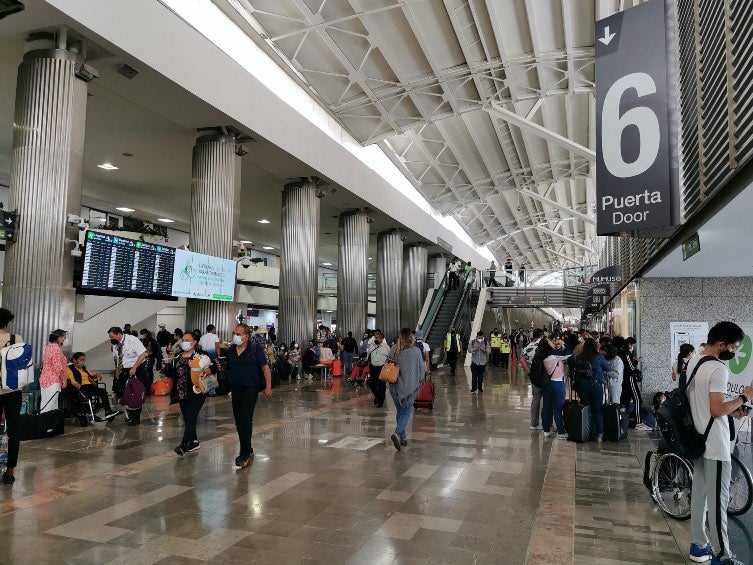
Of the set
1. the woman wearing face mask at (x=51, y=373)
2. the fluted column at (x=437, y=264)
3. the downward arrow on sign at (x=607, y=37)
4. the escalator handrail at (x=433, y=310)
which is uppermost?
the fluted column at (x=437, y=264)

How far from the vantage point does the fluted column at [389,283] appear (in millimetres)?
25875

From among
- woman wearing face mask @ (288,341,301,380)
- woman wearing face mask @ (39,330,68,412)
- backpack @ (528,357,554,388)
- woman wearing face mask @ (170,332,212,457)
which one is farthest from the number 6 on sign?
woman wearing face mask @ (288,341,301,380)

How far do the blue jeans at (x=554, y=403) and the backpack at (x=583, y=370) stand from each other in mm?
294

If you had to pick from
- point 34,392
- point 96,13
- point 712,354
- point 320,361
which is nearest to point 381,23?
point 96,13

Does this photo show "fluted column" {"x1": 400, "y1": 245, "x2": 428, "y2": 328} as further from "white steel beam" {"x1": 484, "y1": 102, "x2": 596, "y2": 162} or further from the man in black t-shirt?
"white steel beam" {"x1": 484, "y1": 102, "x2": 596, "y2": 162}

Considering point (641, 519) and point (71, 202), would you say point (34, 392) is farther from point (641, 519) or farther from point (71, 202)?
point (641, 519)

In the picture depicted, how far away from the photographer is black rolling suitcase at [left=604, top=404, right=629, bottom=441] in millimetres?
8211

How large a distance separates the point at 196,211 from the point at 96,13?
4.83m

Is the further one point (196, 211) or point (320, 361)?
point (320, 361)

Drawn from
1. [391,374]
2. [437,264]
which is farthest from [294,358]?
[437,264]

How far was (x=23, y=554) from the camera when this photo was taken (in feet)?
12.5

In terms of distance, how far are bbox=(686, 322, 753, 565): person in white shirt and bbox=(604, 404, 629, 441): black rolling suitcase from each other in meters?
4.54

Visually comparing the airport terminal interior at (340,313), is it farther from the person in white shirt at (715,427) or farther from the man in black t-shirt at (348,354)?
the man in black t-shirt at (348,354)

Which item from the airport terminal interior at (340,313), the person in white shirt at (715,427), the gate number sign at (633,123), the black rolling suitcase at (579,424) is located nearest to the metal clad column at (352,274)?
the airport terminal interior at (340,313)
